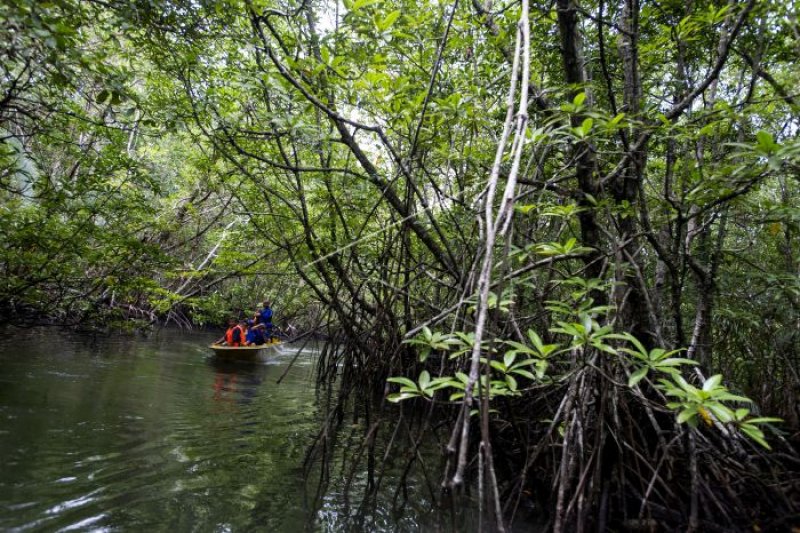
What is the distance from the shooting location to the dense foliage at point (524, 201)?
1964 mm

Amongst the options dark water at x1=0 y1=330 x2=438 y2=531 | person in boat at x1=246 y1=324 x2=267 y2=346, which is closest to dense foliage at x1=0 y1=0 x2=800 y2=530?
dark water at x1=0 y1=330 x2=438 y2=531

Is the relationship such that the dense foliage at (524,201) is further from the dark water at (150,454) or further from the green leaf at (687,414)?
the dark water at (150,454)

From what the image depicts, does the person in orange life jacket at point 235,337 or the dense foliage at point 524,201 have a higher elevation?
the dense foliage at point 524,201

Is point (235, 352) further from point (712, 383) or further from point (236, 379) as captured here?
point (712, 383)

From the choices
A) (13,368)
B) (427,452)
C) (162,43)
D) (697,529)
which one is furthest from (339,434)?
(13,368)

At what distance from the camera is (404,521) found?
2.74 m

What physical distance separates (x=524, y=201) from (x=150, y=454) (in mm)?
3645

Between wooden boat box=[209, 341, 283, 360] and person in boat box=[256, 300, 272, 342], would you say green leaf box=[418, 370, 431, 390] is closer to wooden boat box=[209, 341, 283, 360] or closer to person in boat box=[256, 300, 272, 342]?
wooden boat box=[209, 341, 283, 360]

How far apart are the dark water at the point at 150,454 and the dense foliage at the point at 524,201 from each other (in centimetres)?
88

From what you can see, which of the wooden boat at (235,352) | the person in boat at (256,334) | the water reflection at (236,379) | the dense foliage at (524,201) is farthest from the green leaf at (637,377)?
the person in boat at (256,334)

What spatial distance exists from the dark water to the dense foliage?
34.6 inches

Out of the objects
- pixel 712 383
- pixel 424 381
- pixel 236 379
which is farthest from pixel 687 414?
pixel 236 379

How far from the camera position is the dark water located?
99.6 inches

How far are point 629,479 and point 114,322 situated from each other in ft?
23.8
